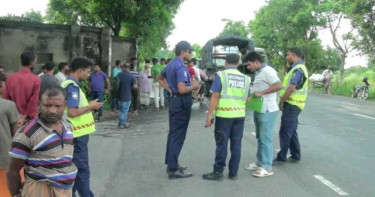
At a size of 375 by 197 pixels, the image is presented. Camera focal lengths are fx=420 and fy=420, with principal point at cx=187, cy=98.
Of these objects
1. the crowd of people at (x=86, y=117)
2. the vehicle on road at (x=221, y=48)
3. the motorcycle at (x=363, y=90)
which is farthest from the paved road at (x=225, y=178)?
the motorcycle at (x=363, y=90)

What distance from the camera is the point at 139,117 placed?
1288 cm

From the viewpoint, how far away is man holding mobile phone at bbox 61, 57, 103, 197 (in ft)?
14.1

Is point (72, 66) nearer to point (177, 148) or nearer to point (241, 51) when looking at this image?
point (177, 148)

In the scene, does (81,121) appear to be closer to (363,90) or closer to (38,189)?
(38,189)

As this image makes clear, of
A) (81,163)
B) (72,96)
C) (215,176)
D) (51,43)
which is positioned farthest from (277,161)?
(51,43)

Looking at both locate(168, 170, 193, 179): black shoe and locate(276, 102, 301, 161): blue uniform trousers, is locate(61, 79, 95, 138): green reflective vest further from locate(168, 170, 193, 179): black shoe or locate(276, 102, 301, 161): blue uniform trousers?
locate(276, 102, 301, 161): blue uniform trousers

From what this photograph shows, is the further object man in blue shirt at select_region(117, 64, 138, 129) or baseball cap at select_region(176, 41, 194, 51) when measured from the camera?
man in blue shirt at select_region(117, 64, 138, 129)

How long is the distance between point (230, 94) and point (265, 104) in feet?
2.37

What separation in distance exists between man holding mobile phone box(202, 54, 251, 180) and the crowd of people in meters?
0.01

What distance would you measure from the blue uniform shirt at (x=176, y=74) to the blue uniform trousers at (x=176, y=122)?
0.18 metres

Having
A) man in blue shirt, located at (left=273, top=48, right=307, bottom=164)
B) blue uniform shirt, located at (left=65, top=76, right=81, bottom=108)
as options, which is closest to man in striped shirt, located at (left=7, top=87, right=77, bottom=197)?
blue uniform shirt, located at (left=65, top=76, right=81, bottom=108)

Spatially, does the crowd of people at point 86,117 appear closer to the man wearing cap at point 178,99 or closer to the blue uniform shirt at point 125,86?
the man wearing cap at point 178,99

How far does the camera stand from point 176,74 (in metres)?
5.89

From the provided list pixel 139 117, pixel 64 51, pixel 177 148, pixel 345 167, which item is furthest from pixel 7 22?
pixel 345 167
